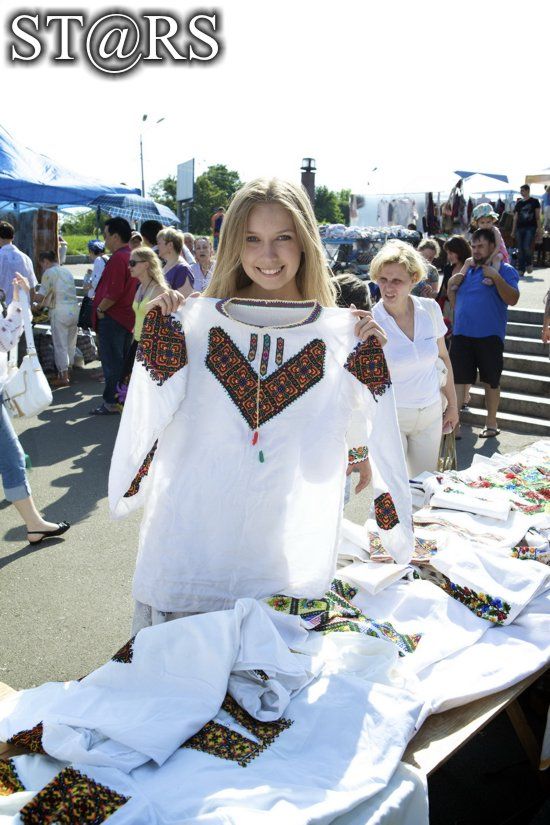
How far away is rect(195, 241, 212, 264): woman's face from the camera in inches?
320

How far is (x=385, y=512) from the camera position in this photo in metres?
2.34

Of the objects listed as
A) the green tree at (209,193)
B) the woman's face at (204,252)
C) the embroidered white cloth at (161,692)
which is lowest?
the embroidered white cloth at (161,692)

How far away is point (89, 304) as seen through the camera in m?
9.73

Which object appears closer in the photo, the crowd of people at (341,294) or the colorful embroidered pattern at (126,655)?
the colorful embroidered pattern at (126,655)

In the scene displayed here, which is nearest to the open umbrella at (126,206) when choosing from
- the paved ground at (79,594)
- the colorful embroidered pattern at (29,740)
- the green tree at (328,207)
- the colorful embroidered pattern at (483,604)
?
the paved ground at (79,594)

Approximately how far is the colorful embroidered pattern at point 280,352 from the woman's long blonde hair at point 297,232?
0.21 meters

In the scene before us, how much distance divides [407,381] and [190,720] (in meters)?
2.74

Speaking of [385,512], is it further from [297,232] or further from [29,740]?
[29,740]

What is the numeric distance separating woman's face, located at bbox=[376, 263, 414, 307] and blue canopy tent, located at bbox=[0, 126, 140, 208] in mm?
8943

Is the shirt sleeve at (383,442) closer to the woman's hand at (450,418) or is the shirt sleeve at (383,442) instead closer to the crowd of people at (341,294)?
the crowd of people at (341,294)

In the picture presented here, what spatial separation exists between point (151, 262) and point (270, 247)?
4615mm

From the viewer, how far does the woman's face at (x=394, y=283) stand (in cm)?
407

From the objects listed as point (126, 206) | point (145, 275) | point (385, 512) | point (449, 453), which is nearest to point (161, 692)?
point (385, 512)

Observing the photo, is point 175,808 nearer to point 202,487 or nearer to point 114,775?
point 114,775
